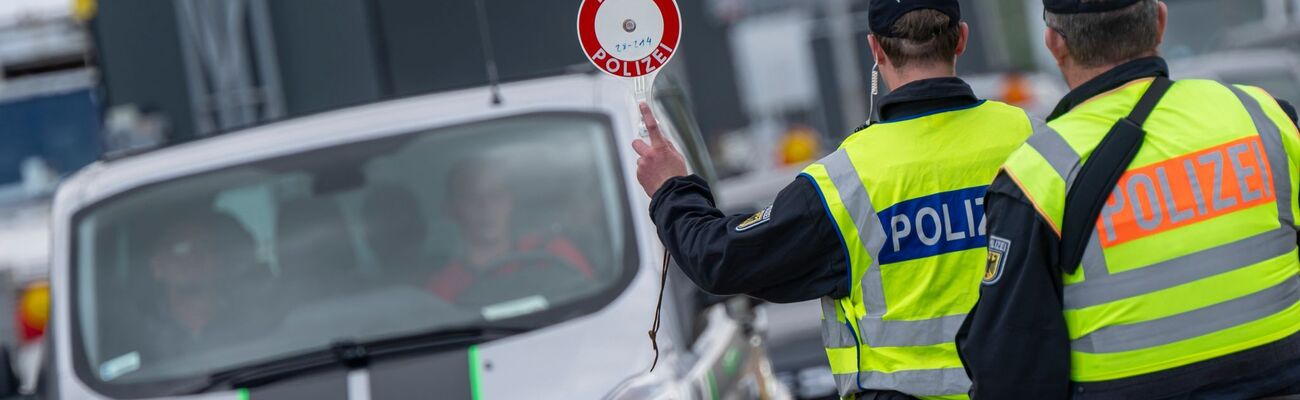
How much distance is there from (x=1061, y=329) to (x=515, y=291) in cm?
210

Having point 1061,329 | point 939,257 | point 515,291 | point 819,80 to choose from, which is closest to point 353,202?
point 515,291

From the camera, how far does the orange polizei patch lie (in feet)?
9.32

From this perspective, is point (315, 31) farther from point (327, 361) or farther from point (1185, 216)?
point (1185, 216)

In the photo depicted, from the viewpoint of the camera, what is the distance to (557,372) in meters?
4.27

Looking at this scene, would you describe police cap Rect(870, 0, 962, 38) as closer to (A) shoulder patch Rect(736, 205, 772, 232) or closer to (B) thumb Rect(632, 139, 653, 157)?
(A) shoulder patch Rect(736, 205, 772, 232)

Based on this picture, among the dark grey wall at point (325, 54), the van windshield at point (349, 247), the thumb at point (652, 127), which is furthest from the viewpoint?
the dark grey wall at point (325, 54)

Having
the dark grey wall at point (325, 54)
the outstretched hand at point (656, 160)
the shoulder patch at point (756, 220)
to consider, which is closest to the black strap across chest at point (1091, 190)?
the shoulder patch at point (756, 220)

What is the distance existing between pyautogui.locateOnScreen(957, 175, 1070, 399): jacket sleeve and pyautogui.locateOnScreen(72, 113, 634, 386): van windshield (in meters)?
1.81

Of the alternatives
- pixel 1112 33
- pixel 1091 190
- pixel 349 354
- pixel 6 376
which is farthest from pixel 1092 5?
pixel 6 376

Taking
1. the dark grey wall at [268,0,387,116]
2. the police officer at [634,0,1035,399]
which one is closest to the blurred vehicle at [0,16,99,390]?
the dark grey wall at [268,0,387,116]

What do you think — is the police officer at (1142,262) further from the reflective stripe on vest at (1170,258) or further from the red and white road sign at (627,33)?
the red and white road sign at (627,33)

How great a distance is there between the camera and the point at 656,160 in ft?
11.3

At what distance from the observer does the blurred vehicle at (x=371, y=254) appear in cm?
452

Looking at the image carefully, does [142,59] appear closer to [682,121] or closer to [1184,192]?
[682,121]
